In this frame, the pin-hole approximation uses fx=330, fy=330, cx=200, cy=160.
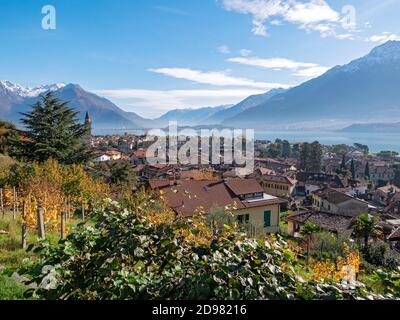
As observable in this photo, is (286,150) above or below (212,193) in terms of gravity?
below

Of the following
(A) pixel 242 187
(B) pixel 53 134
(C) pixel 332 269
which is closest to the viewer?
(C) pixel 332 269

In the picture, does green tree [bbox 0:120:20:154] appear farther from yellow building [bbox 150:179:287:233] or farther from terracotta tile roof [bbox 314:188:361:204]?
terracotta tile roof [bbox 314:188:361:204]

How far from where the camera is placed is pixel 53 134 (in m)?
22.5

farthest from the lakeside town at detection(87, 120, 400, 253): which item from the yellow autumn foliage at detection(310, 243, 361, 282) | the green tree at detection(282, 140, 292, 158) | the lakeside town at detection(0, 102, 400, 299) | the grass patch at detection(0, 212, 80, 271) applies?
the green tree at detection(282, 140, 292, 158)

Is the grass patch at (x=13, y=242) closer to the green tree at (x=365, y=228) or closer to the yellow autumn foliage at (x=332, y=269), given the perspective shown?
the yellow autumn foliage at (x=332, y=269)

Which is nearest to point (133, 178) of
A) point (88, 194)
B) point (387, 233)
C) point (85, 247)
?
point (88, 194)

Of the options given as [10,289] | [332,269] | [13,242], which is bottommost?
[332,269]

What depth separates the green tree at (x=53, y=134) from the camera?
21.7m

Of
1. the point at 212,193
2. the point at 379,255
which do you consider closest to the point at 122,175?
the point at 212,193

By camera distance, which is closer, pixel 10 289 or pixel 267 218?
pixel 10 289

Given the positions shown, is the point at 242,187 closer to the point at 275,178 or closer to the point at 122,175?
the point at 122,175

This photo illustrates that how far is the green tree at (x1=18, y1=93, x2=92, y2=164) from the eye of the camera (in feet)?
71.3

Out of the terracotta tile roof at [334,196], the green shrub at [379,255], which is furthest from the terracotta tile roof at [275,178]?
the green shrub at [379,255]

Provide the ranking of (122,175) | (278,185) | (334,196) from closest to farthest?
(122,175)
(334,196)
(278,185)
